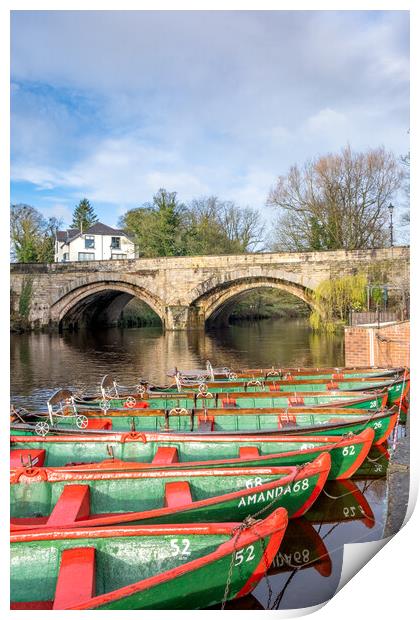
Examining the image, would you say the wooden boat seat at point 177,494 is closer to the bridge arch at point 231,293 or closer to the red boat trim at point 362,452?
the red boat trim at point 362,452

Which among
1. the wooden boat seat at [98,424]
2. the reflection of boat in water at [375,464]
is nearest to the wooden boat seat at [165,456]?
the wooden boat seat at [98,424]

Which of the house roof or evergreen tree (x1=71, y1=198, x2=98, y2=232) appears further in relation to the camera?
evergreen tree (x1=71, y1=198, x2=98, y2=232)

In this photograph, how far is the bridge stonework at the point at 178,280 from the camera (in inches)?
800

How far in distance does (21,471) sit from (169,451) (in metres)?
1.36

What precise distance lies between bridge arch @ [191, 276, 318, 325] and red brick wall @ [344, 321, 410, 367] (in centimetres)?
1074

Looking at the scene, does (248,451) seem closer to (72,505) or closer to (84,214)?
(72,505)

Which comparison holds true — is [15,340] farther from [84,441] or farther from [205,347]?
[84,441]

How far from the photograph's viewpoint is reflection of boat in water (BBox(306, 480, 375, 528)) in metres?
4.64

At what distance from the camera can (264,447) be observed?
500cm

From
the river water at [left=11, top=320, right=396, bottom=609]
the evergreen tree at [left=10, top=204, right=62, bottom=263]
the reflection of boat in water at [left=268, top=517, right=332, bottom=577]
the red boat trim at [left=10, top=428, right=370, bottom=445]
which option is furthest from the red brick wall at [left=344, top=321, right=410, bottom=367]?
the evergreen tree at [left=10, top=204, right=62, bottom=263]

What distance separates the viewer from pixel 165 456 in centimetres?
486

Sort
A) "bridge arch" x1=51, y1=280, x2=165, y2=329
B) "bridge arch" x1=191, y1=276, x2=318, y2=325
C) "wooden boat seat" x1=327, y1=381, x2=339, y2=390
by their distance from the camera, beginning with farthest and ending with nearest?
"bridge arch" x1=51, y1=280, x2=165, y2=329
"bridge arch" x1=191, y1=276, x2=318, y2=325
"wooden boat seat" x1=327, y1=381, x2=339, y2=390

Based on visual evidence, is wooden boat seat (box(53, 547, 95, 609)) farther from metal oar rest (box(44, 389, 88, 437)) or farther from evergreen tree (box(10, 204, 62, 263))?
evergreen tree (box(10, 204, 62, 263))

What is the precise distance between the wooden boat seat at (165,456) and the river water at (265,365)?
1175 mm
